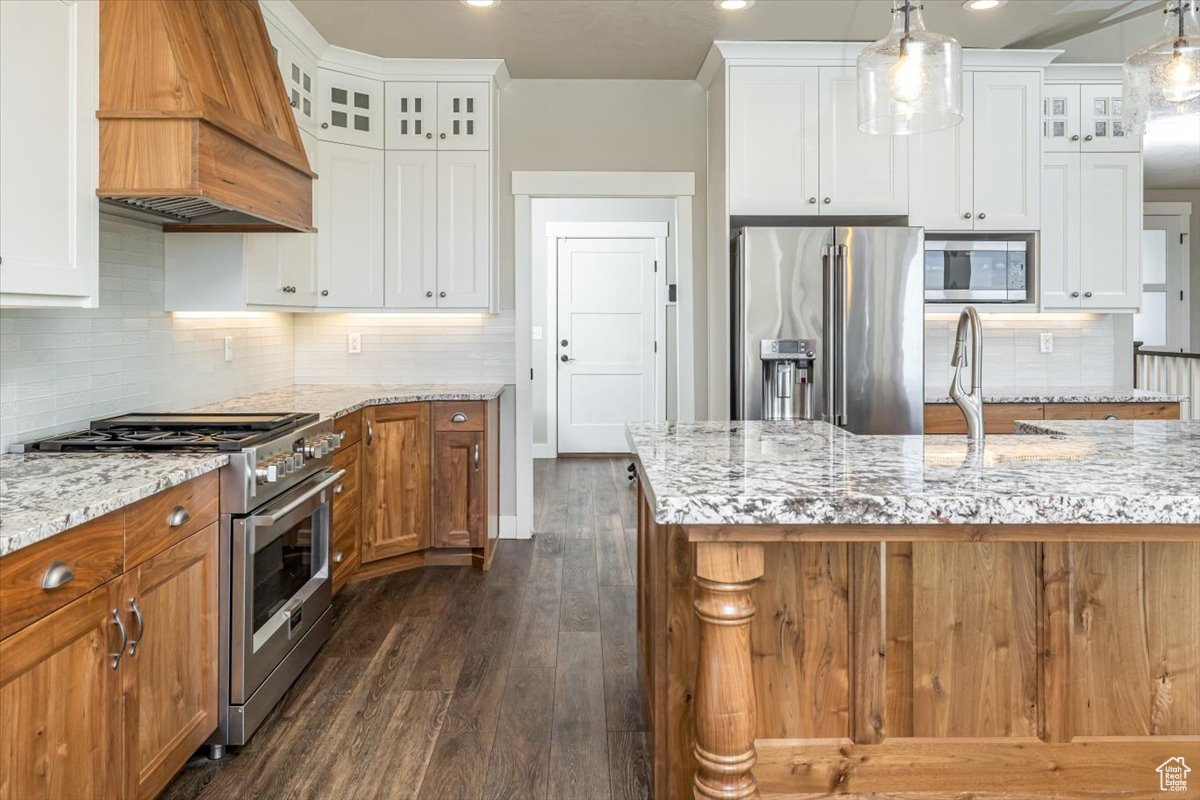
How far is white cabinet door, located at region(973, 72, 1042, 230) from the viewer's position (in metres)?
4.25

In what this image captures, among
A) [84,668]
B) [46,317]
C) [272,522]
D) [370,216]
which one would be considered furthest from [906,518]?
[370,216]

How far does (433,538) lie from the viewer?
4.23 m

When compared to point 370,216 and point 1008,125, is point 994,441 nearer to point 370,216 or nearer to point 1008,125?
point 1008,125

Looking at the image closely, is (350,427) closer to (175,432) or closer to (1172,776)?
(175,432)

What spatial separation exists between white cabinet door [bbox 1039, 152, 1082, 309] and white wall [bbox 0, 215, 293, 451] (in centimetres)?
399

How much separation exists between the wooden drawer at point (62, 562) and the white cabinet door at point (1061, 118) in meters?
4.50

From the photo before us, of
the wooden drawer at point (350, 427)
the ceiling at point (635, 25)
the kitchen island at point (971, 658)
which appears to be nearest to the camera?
the kitchen island at point (971, 658)

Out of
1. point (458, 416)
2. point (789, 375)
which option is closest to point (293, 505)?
point (458, 416)

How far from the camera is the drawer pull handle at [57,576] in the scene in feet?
4.88

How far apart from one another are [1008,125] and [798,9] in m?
1.35

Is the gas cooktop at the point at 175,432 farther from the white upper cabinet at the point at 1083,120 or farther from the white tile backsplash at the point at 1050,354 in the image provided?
the white upper cabinet at the point at 1083,120

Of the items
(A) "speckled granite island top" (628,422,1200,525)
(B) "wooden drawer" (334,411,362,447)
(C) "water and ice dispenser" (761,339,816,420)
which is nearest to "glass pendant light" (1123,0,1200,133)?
(A) "speckled granite island top" (628,422,1200,525)

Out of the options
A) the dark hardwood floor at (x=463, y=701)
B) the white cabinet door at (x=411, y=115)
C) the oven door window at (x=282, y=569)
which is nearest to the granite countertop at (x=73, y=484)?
the oven door window at (x=282, y=569)

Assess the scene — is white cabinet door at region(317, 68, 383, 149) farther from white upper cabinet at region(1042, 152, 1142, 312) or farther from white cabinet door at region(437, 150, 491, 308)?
white upper cabinet at region(1042, 152, 1142, 312)
